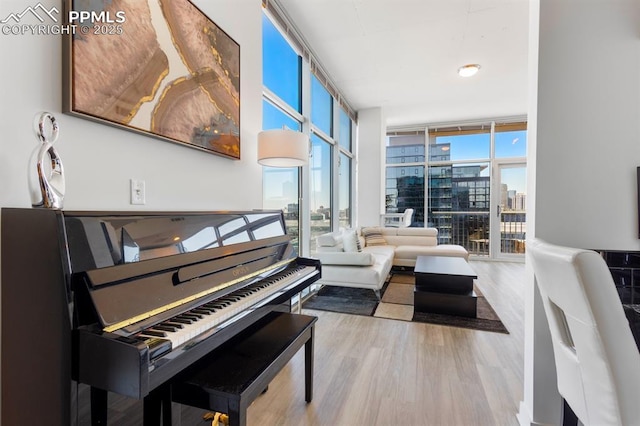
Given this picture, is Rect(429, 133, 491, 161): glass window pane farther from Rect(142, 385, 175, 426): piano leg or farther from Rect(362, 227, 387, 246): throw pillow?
Rect(142, 385, 175, 426): piano leg

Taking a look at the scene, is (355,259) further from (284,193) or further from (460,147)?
(460,147)

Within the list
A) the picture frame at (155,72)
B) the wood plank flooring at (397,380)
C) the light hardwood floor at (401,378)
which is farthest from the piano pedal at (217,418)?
the picture frame at (155,72)

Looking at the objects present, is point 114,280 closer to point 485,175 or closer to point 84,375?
point 84,375

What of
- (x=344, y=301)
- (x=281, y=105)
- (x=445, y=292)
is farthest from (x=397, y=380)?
(x=281, y=105)

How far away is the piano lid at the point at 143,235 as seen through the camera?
2.92 ft

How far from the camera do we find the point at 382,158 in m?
6.21

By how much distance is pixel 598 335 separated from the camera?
2.72 feet

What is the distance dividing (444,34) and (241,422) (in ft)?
12.9

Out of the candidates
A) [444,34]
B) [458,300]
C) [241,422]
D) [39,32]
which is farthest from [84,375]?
[444,34]

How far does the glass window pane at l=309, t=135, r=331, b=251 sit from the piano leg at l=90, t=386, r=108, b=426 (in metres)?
3.04

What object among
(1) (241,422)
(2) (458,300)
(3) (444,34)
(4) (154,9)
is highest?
(3) (444,34)

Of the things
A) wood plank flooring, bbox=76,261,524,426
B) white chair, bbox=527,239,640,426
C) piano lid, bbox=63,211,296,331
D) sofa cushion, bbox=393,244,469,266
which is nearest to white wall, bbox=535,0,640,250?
white chair, bbox=527,239,640,426

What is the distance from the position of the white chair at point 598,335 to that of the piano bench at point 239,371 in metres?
1.12

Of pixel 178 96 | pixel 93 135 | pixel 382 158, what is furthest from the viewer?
pixel 382 158
